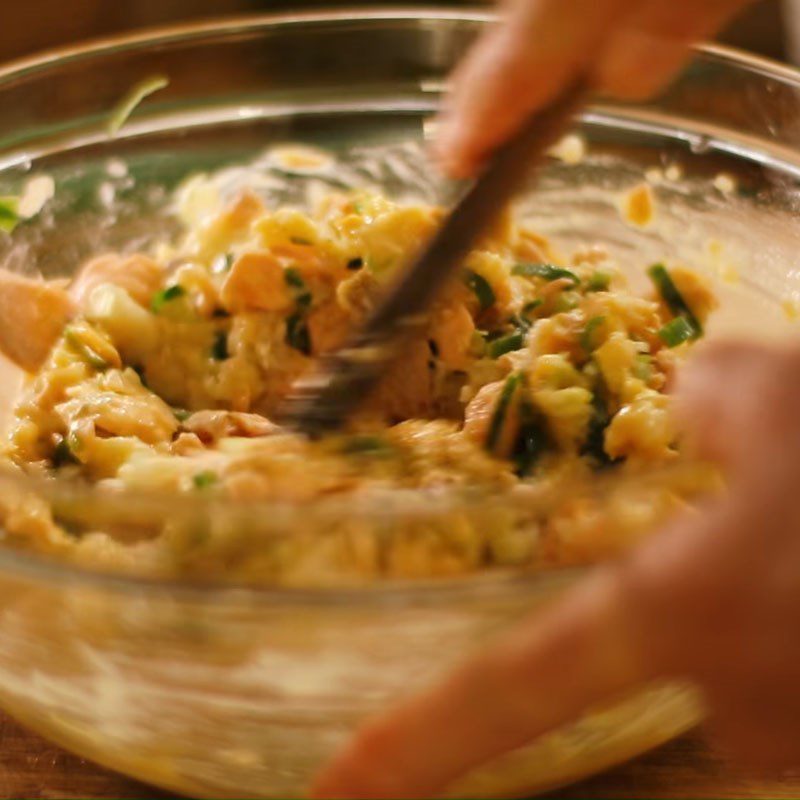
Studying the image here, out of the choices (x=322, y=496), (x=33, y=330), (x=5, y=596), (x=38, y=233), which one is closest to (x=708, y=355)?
(x=322, y=496)

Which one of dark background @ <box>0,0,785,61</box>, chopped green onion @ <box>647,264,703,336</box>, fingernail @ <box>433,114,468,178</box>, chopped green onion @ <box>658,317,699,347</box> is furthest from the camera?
dark background @ <box>0,0,785,61</box>

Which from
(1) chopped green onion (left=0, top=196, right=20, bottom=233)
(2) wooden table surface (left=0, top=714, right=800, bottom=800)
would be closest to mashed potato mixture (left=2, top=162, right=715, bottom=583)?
(1) chopped green onion (left=0, top=196, right=20, bottom=233)

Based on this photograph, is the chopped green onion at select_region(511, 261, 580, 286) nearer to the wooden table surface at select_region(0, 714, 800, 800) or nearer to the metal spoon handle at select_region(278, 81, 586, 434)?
the metal spoon handle at select_region(278, 81, 586, 434)

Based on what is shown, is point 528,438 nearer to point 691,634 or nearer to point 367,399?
point 367,399

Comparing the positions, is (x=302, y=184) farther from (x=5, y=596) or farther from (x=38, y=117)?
(x=5, y=596)

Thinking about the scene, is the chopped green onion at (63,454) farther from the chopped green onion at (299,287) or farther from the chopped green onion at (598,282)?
the chopped green onion at (598,282)

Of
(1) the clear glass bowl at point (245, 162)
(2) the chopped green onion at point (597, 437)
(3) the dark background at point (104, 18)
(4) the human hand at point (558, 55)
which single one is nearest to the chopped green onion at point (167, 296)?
(1) the clear glass bowl at point (245, 162)
